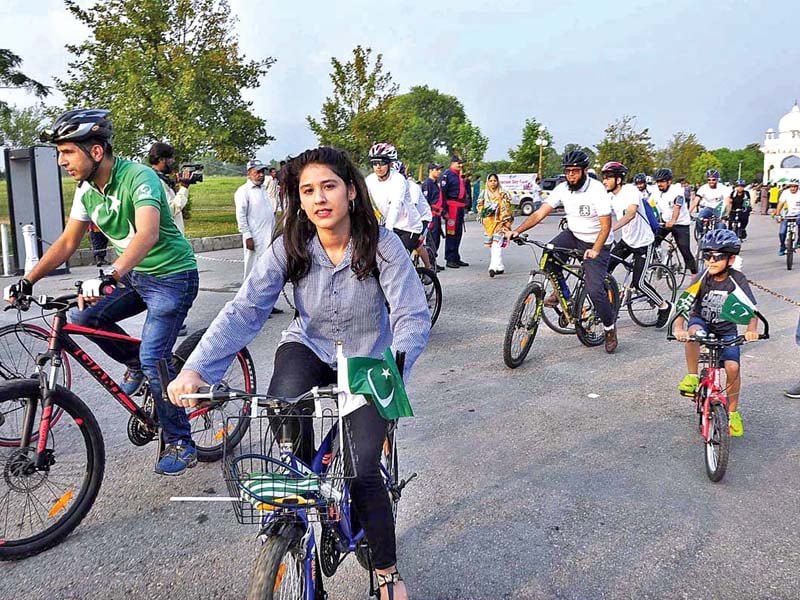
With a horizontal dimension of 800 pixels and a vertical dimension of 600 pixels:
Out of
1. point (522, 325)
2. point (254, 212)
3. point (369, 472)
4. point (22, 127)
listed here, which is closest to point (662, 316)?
point (522, 325)

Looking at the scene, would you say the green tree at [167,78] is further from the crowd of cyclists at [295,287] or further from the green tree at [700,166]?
the green tree at [700,166]

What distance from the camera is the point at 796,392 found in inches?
229

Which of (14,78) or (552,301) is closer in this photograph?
(552,301)

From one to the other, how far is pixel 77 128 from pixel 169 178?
5052mm

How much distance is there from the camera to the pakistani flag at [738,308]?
15.3 ft

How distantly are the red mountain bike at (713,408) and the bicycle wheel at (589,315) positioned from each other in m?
2.51

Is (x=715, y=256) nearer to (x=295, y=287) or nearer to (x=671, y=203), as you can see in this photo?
(x=295, y=287)

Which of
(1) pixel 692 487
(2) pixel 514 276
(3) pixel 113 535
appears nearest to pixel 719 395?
(1) pixel 692 487

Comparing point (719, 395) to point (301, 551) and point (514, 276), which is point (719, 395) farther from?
point (514, 276)

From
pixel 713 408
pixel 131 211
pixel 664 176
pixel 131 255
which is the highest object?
pixel 664 176

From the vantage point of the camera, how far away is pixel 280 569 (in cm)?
218

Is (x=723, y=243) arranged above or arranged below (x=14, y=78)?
below

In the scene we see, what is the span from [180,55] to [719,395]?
18357 mm

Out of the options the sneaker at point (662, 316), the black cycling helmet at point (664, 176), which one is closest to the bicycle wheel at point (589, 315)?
the sneaker at point (662, 316)
